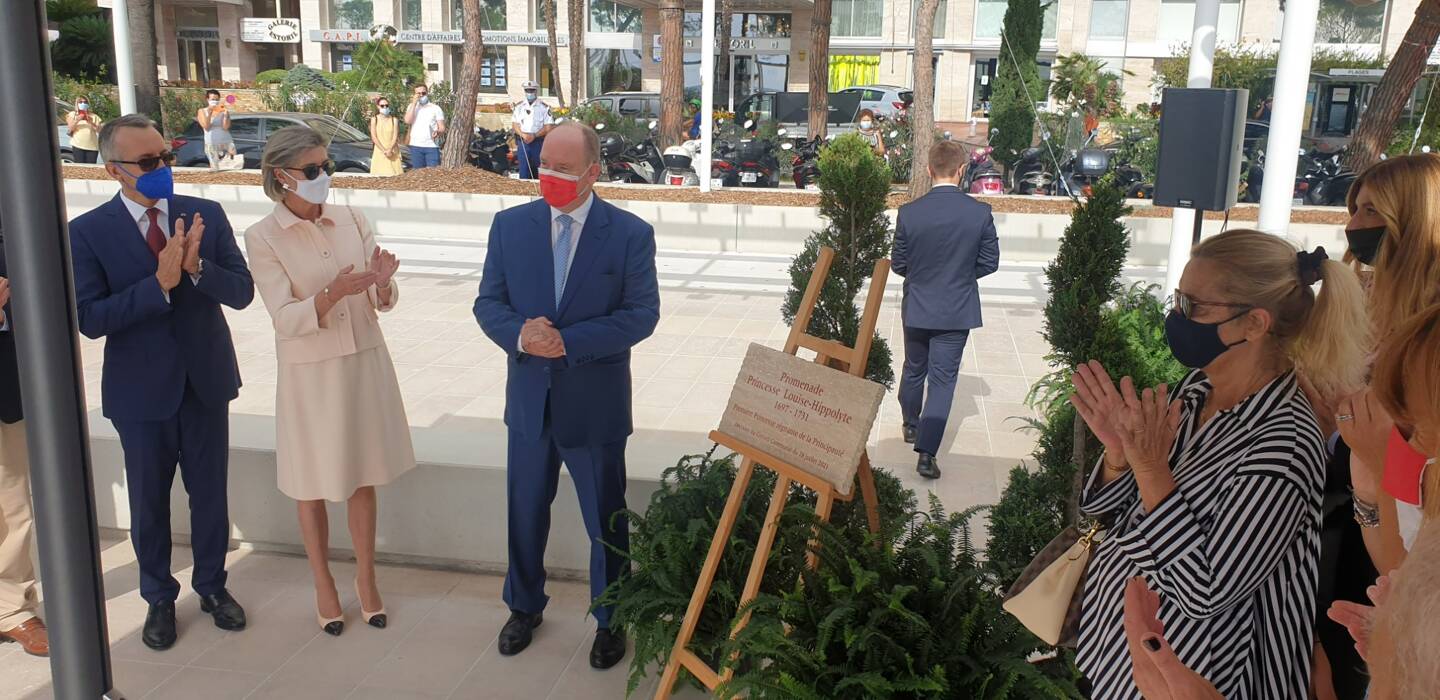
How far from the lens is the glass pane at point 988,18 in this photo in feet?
130

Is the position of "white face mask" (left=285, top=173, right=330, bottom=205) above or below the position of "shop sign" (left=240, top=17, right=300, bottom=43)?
below

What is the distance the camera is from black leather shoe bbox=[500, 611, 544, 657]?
13.2 ft

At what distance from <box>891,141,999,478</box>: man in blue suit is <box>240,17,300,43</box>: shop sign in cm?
4319

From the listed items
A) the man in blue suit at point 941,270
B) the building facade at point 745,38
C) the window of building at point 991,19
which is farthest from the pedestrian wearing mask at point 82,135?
the window of building at point 991,19

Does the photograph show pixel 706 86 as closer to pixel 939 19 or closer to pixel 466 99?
pixel 466 99

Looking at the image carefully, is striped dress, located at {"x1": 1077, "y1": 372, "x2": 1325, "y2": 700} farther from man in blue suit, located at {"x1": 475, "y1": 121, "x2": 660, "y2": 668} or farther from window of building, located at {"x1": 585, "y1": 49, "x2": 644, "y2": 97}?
window of building, located at {"x1": 585, "y1": 49, "x2": 644, "y2": 97}

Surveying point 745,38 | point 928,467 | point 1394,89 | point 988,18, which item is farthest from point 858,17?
point 928,467

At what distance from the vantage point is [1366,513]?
212 cm

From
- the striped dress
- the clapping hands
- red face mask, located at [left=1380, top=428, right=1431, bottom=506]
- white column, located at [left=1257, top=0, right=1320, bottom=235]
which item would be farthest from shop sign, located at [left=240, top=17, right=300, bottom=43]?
red face mask, located at [left=1380, top=428, right=1431, bottom=506]

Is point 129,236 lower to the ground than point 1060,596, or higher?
higher

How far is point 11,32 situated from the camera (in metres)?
1.36

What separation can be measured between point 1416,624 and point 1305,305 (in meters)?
1.59

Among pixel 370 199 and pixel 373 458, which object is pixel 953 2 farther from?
pixel 373 458

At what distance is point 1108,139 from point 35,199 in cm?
2157
